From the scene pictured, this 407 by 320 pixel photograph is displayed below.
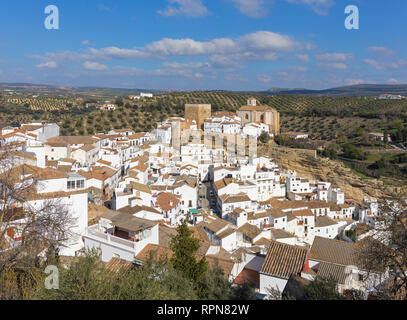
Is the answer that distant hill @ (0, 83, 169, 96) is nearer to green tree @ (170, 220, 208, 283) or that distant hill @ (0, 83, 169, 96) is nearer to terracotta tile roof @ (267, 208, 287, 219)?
terracotta tile roof @ (267, 208, 287, 219)

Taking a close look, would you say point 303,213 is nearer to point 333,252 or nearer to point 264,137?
point 333,252

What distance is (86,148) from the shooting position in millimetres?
25719

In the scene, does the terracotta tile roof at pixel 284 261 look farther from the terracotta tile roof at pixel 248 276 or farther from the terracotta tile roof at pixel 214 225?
the terracotta tile roof at pixel 214 225

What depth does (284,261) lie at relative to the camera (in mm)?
8297

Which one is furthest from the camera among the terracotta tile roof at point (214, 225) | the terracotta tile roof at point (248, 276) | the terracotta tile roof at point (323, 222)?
the terracotta tile roof at point (323, 222)

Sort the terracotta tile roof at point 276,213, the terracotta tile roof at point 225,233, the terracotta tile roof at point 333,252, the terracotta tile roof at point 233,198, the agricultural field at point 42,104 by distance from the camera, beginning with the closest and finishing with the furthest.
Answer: the terracotta tile roof at point 333,252
the terracotta tile roof at point 225,233
the terracotta tile roof at point 276,213
the terracotta tile roof at point 233,198
the agricultural field at point 42,104

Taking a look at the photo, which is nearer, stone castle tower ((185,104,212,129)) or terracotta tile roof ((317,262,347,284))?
terracotta tile roof ((317,262,347,284))

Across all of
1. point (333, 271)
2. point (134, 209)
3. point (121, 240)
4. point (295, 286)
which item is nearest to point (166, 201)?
point (134, 209)

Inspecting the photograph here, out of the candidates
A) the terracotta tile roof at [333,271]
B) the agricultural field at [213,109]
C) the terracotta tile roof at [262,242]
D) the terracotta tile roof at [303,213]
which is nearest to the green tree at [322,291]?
the terracotta tile roof at [333,271]

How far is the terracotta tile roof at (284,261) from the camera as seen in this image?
26.1 feet

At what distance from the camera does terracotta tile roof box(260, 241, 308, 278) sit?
7953 mm

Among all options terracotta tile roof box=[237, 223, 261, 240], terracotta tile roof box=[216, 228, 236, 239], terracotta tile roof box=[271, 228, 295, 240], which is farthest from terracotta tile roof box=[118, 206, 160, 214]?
terracotta tile roof box=[271, 228, 295, 240]

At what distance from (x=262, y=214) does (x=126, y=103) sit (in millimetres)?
35009
